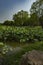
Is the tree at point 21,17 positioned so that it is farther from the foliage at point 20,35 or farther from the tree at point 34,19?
the foliage at point 20,35

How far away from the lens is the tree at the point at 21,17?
40562mm

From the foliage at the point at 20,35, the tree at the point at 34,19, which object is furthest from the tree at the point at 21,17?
the foliage at the point at 20,35

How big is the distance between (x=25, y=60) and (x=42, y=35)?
1518 cm

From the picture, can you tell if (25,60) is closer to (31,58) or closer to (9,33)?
(31,58)

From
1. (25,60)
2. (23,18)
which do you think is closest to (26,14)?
(23,18)

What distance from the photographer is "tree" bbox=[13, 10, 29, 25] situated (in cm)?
4056

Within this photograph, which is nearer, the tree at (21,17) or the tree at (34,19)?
the tree at (34,19)

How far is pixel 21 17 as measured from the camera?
42.0m

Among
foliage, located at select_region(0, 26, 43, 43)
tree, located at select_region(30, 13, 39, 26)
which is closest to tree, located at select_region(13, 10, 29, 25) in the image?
tree, located at select_region(30, 13, 39, 26)

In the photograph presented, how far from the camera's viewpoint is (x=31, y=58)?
21.7ft

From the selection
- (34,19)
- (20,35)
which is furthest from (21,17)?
(20,35)

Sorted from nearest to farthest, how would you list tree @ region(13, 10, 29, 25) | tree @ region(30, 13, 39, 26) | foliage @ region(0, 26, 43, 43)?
foliage @ region(0, 26, 43, 43) < tree @ region(30, 13, 39, 26) < tree @ region(13, 10, 29, 25)

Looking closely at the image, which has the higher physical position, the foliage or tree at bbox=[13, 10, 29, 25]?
tree at bbox=[13, 10, 29, 25]

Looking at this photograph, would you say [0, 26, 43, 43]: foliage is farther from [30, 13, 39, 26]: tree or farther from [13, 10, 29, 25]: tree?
[13, 10, 29, 25]: tree
